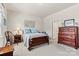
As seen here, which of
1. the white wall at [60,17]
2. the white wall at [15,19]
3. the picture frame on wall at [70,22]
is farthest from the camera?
the white wall at [15,19]

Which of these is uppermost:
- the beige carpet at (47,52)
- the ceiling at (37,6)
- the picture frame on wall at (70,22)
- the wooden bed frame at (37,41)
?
the ceiling at (37,6)

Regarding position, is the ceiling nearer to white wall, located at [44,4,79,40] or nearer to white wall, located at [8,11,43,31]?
white wall, located at [44,4,79,40]

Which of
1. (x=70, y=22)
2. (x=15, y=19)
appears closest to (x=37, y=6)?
(x=70, y=22)

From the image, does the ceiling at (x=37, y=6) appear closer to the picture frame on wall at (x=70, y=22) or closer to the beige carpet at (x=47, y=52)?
the picture frame on wall at (x=70, y=22)

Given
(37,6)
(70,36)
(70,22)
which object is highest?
(37,6)

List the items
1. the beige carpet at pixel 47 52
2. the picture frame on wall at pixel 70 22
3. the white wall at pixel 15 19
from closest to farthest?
the beige carpet at pixel 47 52
the picture frame on wall at pixel 70 22
the white wall at pixel 15 19

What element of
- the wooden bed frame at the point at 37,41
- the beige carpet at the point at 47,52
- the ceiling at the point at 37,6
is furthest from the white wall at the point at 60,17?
the beige carpet at the point at 47,52

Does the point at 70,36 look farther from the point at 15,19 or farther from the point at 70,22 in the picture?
the point at 15,19

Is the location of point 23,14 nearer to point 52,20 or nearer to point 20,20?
point 20,20

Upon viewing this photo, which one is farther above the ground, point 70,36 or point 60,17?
point 60,17

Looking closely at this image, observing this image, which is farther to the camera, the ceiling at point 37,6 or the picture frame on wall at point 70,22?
the picture frame on wall at point 70,22

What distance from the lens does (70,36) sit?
14.1 ft

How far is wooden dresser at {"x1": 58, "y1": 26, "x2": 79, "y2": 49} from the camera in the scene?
4.02m

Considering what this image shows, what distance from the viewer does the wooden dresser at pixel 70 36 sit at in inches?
158
